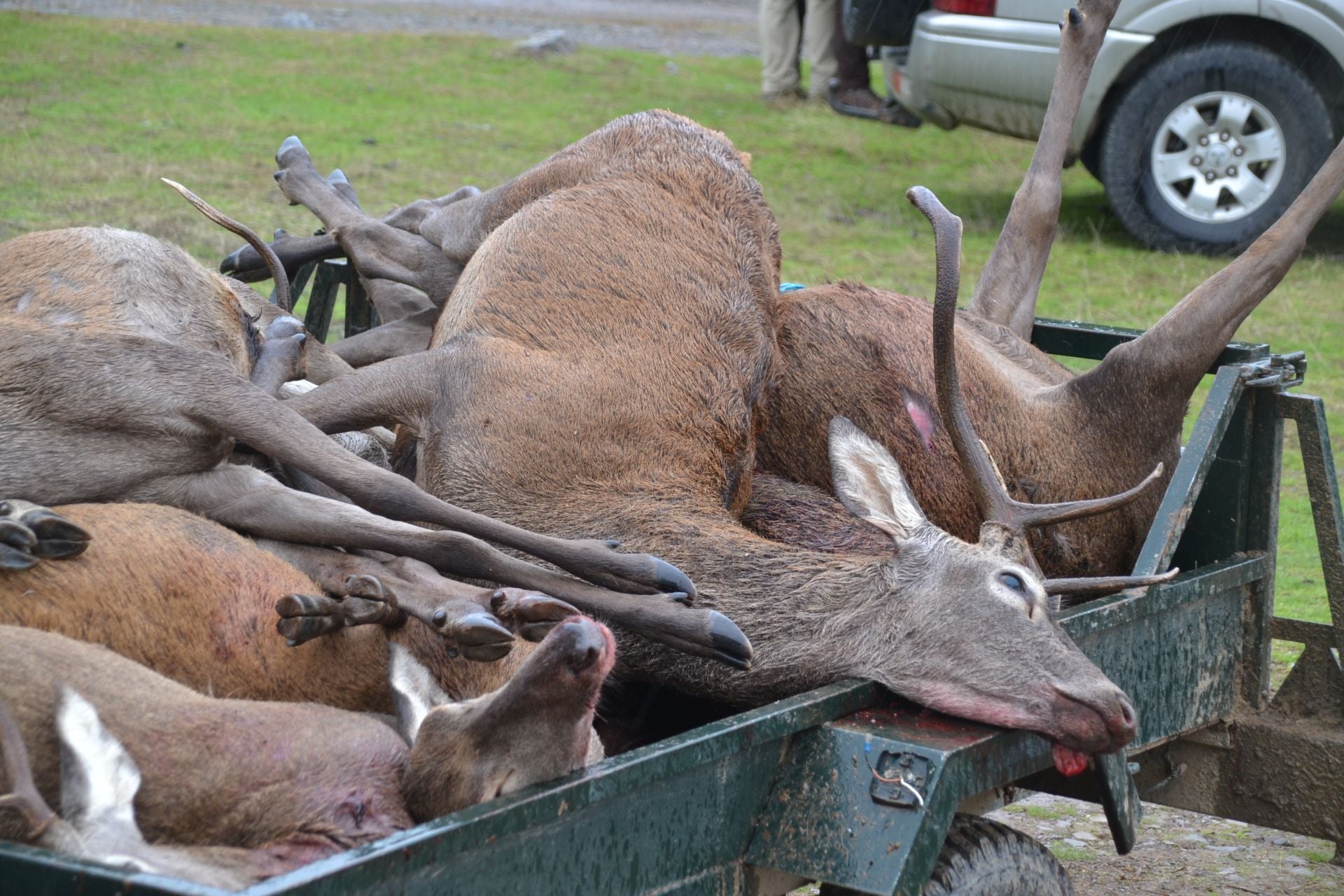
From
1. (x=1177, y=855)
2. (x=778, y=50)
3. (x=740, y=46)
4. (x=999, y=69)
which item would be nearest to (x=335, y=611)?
(x=1177, y=855)

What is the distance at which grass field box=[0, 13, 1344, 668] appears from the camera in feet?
30.9

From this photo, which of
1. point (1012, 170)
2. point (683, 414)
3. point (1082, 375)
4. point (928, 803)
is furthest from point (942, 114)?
point (928, 803)

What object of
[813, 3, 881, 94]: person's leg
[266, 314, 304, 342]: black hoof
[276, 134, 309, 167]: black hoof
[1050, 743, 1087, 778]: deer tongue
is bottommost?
[813, 3, 881, 94]: person's leg

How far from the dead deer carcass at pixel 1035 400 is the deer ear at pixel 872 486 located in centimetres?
49

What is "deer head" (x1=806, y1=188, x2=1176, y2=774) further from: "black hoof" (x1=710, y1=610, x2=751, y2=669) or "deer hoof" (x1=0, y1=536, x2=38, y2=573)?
"deer hoof" (x1=0, y1=536, x2=38, y2=573)

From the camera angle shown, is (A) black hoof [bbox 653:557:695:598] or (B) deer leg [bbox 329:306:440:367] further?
(B) deer leg [bbox 329:306:440:367]

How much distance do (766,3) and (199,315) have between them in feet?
41.2

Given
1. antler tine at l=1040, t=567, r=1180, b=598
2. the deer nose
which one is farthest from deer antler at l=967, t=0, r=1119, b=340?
the deer nose

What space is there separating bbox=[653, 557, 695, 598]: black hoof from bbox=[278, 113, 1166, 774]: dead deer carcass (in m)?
0.12

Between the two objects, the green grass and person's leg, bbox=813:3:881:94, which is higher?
person's leg, bbox=813:3:881:94

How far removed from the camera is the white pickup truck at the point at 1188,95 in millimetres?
10156

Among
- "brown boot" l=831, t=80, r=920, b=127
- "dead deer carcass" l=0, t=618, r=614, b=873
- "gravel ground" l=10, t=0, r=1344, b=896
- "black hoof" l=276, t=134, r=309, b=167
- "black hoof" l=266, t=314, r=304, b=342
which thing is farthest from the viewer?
"brown boot" l=831, t=80, r=920, b=127

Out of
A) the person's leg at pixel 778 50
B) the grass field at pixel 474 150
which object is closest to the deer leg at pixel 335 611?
the grass field at pixel 474 150

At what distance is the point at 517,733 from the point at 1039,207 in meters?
3.18
